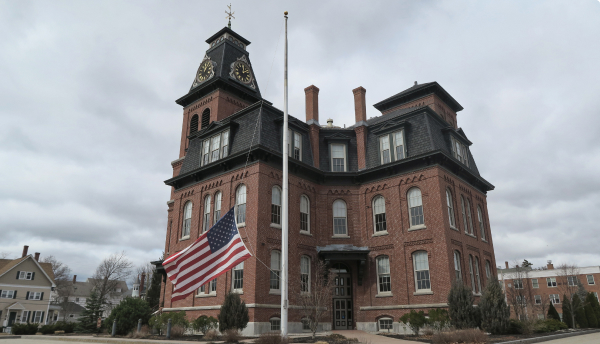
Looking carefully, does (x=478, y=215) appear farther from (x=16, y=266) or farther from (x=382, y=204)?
(x=16, y=266)

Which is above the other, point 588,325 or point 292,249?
point 292,249

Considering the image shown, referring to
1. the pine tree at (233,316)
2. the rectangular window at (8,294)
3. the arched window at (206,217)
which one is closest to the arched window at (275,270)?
the pine tree at (233,316)

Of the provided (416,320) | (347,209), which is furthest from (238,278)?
(416,320)

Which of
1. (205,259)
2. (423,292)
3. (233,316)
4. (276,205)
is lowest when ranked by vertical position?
(233,316)

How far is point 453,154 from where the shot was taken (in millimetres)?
27359

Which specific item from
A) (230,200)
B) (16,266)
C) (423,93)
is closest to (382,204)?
(230,200)

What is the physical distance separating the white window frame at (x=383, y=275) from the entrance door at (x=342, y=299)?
6.45 ft

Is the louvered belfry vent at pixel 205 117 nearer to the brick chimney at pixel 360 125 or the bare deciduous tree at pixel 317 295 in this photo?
the brick chimney at pixel 360 125

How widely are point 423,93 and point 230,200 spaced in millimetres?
18325

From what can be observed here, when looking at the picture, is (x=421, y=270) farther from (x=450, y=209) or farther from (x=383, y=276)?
(x=450, y=209)

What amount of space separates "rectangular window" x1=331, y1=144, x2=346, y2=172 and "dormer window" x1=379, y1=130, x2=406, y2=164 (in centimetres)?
267

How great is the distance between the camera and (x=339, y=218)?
1069 inches

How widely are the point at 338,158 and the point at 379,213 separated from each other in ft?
15.9

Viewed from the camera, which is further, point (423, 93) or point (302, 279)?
point (423, 93)
